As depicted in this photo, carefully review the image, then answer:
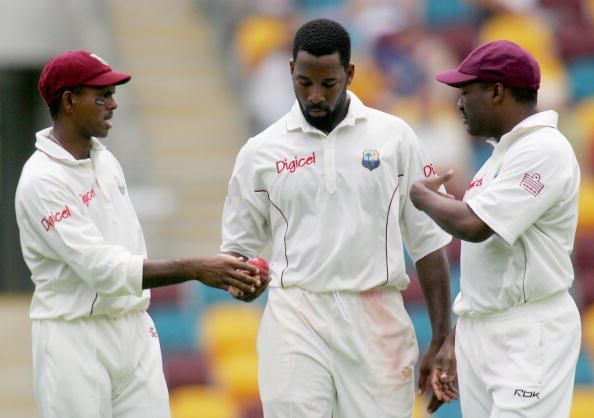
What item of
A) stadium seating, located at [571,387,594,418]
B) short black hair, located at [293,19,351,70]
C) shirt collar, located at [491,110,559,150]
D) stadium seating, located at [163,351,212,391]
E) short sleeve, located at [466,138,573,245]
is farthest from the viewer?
stadium seating, located at [163,351,212,391]

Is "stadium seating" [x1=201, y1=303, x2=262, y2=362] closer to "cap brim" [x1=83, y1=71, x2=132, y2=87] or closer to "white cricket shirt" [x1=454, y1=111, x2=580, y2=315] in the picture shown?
"cap brim" [x1=83, y1=71, x2=132, y2=87]

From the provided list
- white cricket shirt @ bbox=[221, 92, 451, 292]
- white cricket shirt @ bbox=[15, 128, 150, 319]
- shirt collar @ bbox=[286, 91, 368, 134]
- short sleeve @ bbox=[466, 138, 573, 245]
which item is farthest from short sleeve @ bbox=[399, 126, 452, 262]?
white cricket shirt @ bbox=[15, 128, 150, 319]

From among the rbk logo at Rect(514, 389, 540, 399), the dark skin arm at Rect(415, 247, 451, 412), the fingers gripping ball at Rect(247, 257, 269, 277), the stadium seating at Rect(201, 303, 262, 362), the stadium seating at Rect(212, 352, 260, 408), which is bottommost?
the stadium seating at Rect(212, 352, 260, 408)

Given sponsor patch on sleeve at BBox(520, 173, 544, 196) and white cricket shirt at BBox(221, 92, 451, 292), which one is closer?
sponsor patch on sleeve at BBox(520, 173, 544, 196)

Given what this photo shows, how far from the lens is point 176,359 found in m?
10.9

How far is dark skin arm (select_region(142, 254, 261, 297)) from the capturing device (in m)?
6.57

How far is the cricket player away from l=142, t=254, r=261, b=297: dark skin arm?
83 millimetres

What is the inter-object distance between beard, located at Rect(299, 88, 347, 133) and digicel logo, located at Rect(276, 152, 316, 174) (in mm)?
122

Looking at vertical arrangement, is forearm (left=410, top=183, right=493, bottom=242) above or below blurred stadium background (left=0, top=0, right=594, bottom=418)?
above

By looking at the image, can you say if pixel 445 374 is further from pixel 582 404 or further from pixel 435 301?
pixel 582 404

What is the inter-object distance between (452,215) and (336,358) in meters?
0.80

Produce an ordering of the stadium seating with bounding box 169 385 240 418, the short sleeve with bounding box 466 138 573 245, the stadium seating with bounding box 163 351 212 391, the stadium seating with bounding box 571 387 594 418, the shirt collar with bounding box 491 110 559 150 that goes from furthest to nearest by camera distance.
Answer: the stadium seating with bounding box 163 351 212 391
the stadium seating with bounding box 169 385 240 418
the stadium seating with bounding box 571 387 594 418
the shirt collar with bounding box 491 110 559 150
the short sleeve with bounding box 466 138 573 245

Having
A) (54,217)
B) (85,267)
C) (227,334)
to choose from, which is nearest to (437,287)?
(85,267)

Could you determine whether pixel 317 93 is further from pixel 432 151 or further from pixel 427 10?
pixel 427 10
